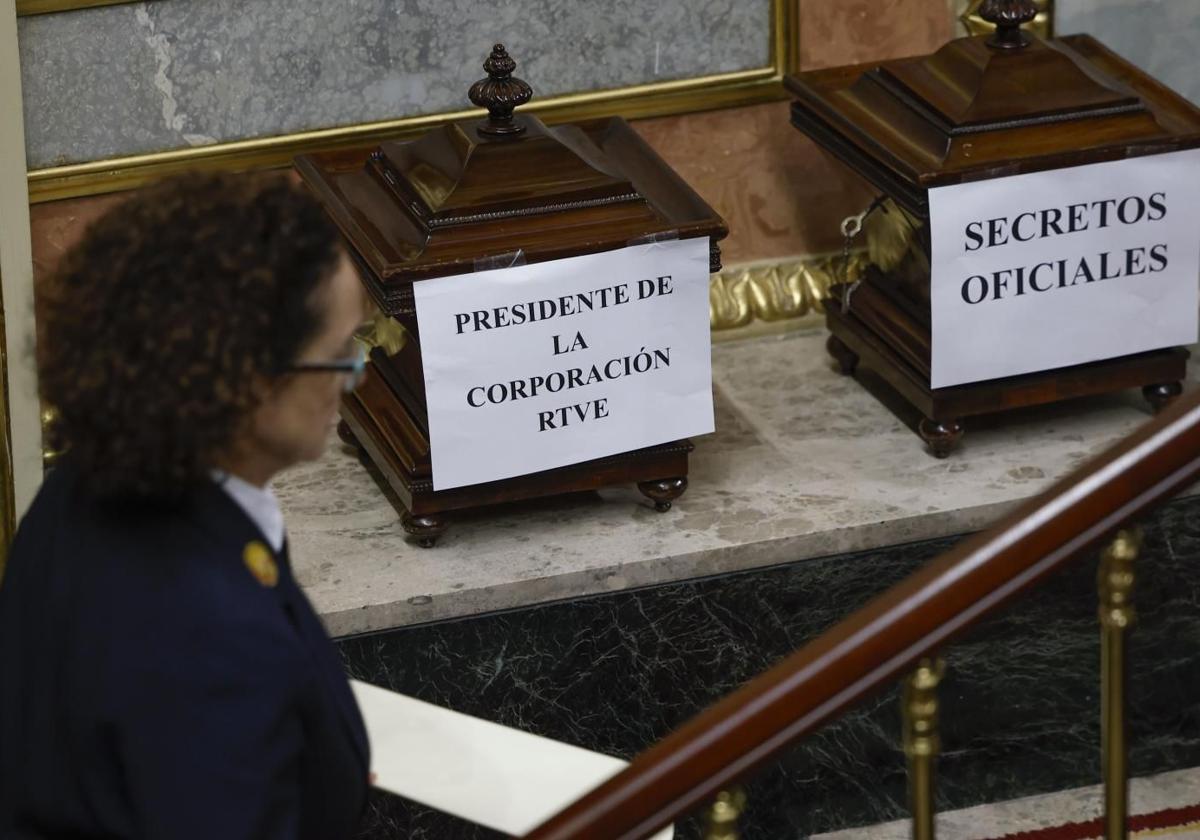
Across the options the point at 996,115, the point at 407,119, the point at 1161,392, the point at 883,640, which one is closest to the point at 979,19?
the point at 996,115

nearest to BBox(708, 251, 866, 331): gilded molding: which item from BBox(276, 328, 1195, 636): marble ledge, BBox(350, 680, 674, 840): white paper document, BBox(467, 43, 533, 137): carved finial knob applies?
BBox(276, 328, 1195, 636): marble ledge

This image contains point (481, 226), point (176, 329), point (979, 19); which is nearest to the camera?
point (176, 329)

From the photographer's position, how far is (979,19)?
3.22m

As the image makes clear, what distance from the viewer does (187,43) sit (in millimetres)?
2922

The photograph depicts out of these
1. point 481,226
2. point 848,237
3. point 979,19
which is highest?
point 979,19

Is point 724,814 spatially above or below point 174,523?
below

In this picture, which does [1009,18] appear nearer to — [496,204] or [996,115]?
[996,115]

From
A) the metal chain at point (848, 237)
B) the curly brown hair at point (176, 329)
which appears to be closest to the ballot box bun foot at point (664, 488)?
the metal chain at point (848, 237)

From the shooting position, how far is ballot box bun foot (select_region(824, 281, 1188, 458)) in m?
2.85

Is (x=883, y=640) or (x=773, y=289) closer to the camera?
(x=883, y=640)

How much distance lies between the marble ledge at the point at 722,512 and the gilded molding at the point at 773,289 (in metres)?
0.22

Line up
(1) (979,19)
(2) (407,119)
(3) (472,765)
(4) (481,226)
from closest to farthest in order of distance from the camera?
(3) (472,765) < (4) (481,226) < (2) (407,119) < (1) (979,19)

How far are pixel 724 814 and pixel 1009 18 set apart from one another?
1.72 metres

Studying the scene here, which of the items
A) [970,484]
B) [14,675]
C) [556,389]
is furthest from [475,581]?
[14,675]
